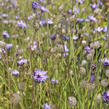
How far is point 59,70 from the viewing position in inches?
67.3

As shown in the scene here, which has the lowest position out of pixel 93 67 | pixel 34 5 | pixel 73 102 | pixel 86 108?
pixel 86 108

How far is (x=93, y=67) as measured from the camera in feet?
3.65

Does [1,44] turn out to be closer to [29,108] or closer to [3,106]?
[3,106]

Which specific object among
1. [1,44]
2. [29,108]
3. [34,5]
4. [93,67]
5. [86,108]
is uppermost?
[34,5]

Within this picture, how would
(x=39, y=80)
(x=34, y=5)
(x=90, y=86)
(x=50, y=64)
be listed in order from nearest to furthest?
1. (x=90, y=86)
2. (x=39, y=80)
3. (x=34, y=5)
4. (x=50, y=64)

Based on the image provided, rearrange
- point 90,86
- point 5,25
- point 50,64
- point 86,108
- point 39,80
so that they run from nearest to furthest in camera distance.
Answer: point 90,86
point 39,80
point 86,108
point 50,64
point 5,25

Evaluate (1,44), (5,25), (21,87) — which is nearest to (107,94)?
(21,87)

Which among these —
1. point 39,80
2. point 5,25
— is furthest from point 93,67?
point 5,25

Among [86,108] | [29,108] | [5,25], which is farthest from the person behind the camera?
[5,25]

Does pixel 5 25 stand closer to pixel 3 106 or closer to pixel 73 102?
pixel 3 106

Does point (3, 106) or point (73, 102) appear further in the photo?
point (3, 106)

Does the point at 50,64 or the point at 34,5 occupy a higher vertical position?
the point at 34,5

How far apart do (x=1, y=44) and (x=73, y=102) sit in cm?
45

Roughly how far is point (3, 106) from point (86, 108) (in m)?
0.51
